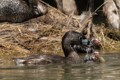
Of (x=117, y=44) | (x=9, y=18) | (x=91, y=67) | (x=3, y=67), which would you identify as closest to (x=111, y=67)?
(x=91, y=67)

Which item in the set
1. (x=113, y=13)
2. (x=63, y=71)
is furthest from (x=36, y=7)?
(x=63, y=71)

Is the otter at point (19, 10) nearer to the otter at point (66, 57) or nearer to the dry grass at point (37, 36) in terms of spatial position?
the dry grass at point (37, 36)

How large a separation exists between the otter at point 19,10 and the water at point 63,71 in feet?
15.7

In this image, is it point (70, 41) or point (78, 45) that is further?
point (78, 45)

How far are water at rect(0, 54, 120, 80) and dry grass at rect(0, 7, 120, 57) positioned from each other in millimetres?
2324

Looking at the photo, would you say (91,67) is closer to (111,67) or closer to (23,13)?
(111,67)

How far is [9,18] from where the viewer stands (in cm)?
1917

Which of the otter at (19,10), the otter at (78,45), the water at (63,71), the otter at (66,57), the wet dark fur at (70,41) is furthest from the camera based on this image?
the otter at (19,10)

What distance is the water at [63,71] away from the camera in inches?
452

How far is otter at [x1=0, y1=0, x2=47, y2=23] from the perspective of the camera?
62.8 feet

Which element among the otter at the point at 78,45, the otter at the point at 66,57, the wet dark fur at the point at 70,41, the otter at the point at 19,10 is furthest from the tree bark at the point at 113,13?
the wet dark fur at the point at 70,41

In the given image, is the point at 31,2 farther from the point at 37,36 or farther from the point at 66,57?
the point at 66,57

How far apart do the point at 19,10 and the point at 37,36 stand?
2.08 m

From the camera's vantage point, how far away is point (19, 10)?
19344mm
